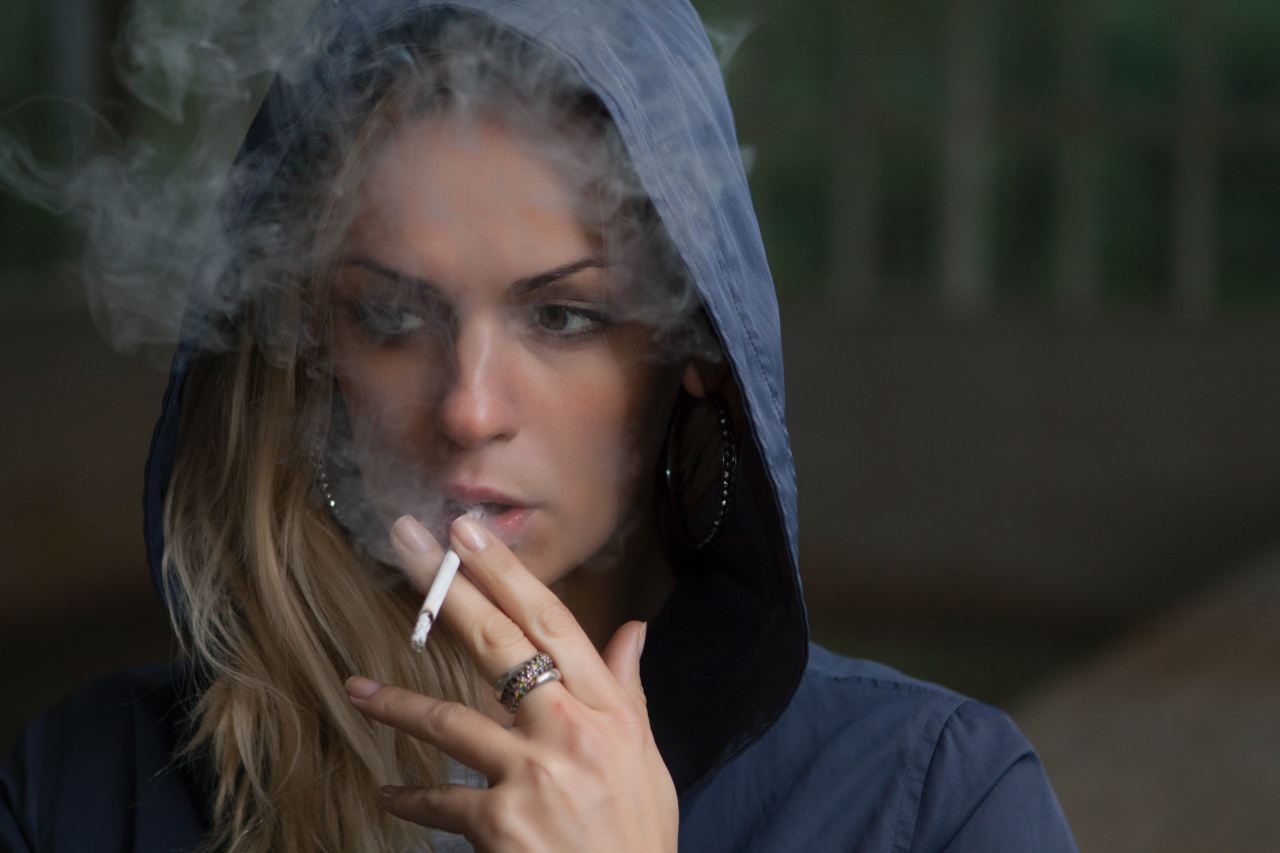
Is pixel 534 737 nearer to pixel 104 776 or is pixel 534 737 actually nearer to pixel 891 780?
pixel 891 780

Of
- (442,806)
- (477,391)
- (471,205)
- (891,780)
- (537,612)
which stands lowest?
(891,780)

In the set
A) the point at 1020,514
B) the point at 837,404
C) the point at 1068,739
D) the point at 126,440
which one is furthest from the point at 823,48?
the point at 1068,739

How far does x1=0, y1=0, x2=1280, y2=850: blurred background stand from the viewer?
6.38 meters

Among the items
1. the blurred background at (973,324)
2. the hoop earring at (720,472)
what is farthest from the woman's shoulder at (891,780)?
the blurred background at (973,324)

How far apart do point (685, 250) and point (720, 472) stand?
25 centimetres

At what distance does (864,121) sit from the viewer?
7113mm

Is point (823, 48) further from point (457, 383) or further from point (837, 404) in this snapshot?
point (457, 383)

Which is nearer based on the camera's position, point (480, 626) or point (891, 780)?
point (480, 626)

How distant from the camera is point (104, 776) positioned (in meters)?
1.16

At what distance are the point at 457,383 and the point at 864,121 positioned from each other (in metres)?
6.36

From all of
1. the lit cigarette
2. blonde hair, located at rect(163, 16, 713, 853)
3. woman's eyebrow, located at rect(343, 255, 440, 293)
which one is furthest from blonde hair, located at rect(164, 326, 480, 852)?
the lit cigarette

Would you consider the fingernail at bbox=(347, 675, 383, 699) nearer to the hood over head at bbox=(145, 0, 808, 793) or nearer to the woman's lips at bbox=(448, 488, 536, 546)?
the woman's lips at bbox=(448, 488, 536, 546)

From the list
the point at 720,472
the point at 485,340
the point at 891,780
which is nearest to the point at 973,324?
the point at 720,472

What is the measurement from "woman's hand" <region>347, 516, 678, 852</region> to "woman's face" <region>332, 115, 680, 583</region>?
0.45ft
